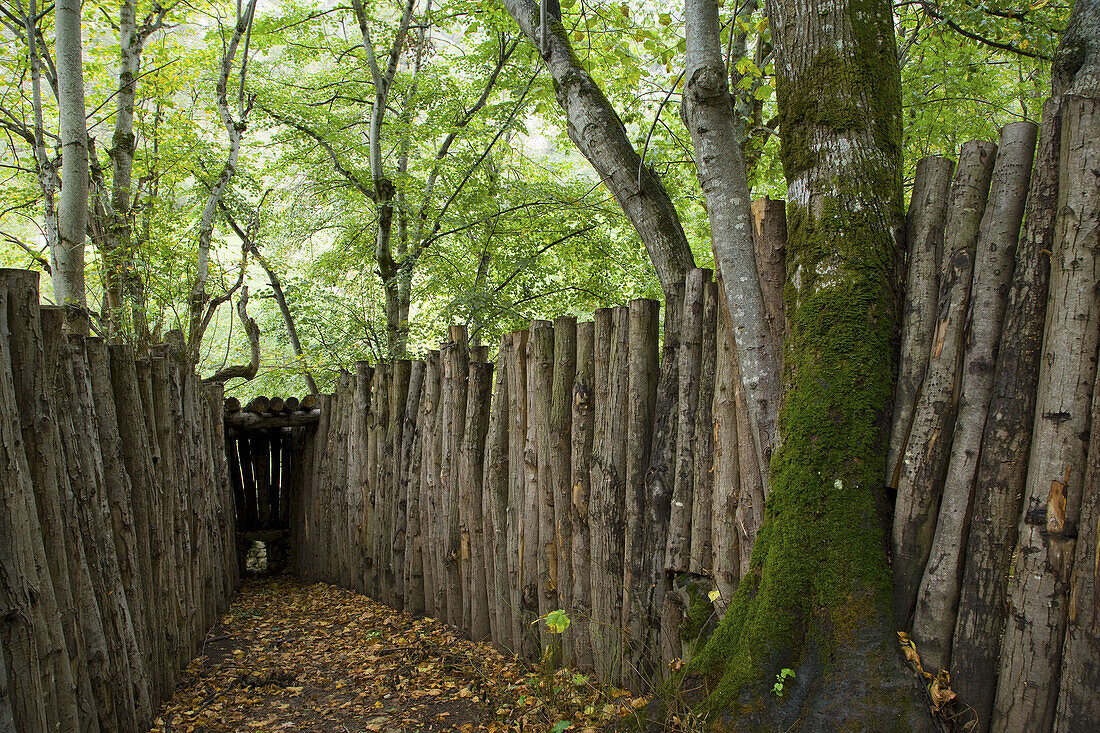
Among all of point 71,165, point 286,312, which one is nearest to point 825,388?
point 71,165

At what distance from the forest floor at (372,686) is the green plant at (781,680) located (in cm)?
70

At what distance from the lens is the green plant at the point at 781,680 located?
7.95ft

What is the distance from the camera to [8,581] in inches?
98.7

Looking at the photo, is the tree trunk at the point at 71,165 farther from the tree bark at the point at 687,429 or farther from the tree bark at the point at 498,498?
the tree bark at the point at 687,429

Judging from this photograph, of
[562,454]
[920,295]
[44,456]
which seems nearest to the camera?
[920,295]

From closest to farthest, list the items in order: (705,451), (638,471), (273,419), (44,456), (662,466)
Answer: (44,456) < (705,451) < (662,466) < (638,471) < (273,419)

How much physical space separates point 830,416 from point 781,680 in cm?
93

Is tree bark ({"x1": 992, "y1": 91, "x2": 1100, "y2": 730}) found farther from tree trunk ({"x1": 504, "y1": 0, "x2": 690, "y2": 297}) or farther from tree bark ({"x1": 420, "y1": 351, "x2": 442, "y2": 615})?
tree bark ({"x1": 420, "y1": 351, "x2": 442, "y2": 615})

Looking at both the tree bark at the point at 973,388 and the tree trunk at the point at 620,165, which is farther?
Answer: the tree trunk at the point at 620,165

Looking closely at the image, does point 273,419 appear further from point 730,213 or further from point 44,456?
point 730,213

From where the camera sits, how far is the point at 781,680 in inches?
95.8

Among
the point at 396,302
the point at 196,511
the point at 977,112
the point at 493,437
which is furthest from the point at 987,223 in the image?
the point at 396,302

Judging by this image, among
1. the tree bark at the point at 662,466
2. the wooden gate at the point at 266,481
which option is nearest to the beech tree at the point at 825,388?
the tree bark at the point at 662,466

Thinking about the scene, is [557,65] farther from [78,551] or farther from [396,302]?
[396,302]
